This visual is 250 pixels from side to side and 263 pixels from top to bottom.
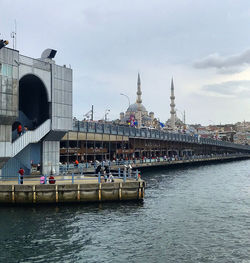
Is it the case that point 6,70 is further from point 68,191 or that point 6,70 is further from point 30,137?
point 68,191

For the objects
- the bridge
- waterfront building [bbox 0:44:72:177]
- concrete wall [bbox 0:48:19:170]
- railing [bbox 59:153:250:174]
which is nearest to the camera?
concrete wall [bbox 0:48:19:170]

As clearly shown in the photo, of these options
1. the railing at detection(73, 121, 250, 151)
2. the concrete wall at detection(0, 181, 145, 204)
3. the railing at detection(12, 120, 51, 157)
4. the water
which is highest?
the railing at detection(73, 121, 250, 151)

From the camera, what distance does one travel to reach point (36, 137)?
41594 millimetres

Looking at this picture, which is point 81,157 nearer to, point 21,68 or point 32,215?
point 21,68

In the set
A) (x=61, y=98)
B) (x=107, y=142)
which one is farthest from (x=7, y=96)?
(x=107, y=142)

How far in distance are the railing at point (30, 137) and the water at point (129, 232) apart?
7.89 m

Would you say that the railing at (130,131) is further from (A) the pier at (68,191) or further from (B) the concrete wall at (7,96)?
(A) the pier at (68,191)

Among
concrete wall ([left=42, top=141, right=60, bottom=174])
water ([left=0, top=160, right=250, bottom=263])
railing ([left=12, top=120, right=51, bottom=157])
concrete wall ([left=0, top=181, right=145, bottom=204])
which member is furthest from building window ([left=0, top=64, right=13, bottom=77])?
water ([left=0, top=160, right=250, bottom=263])

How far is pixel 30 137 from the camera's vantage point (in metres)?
40.7

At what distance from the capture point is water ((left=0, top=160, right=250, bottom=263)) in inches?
853

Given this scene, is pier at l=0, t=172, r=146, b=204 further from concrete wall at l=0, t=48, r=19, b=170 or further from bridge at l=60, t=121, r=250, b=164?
bridge at l=60, t=121, r=250, b=164

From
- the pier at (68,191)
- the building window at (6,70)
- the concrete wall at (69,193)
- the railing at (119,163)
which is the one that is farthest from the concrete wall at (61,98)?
the concrete wall at (69,193)

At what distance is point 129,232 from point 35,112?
25574 millimetres

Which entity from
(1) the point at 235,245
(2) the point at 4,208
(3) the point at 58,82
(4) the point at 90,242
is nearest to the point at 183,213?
(1) the point at 235,245
